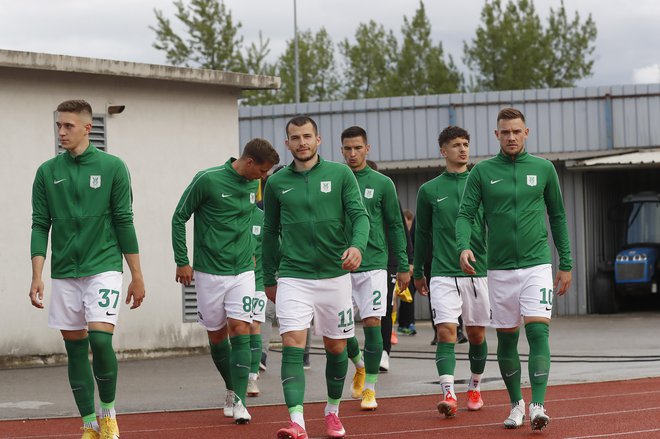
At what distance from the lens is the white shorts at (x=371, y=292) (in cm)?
1216

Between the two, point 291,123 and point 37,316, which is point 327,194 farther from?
point 37,316

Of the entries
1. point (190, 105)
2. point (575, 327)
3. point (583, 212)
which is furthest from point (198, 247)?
point (583, 212)

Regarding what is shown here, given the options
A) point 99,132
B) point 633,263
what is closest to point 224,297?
point 99,132

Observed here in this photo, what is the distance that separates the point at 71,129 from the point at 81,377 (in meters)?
1.72

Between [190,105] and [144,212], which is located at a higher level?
[190,105]

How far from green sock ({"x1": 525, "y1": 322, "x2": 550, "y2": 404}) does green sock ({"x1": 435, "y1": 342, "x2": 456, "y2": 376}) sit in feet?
4.39

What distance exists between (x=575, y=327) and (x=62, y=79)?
10568 millimetres

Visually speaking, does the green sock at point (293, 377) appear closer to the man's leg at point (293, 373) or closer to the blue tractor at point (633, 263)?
the man's leg at point (293, 373)

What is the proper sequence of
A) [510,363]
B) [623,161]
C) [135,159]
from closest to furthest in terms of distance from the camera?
1. [510,363]
2. [135,159]
3. [623,161]

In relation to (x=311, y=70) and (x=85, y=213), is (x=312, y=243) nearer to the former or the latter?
(x=85, y=213)

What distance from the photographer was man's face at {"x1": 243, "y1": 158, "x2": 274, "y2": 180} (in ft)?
36.1

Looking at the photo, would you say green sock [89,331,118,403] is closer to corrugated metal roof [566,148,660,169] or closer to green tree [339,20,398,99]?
corrugated metal roof [566,148,660,169]

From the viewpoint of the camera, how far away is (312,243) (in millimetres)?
9578

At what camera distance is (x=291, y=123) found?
9531 mm
